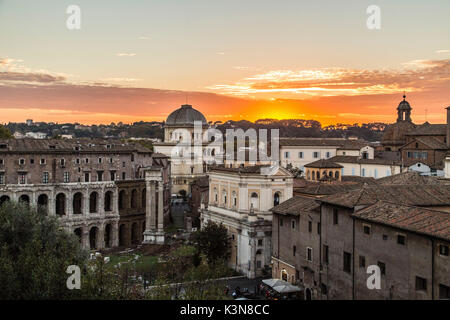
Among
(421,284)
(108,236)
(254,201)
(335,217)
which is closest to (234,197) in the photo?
(254,201)

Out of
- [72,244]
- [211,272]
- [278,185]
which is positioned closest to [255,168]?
[278,185]

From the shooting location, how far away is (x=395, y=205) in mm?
28078

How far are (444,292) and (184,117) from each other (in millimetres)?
81568

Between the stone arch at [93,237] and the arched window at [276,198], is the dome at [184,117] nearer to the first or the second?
the stone arch at [93,237]

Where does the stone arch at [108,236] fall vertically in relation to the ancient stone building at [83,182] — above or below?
below

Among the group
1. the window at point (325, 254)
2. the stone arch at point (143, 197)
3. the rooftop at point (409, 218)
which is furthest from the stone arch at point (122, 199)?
the rooftop at point (409, 218)

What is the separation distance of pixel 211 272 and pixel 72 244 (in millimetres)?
10756

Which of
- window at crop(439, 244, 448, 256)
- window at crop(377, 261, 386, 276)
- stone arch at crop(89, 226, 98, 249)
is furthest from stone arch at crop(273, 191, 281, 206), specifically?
stone arch at crop(89, 226, 98, 249)

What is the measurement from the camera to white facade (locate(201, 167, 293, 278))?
43753 millimetres

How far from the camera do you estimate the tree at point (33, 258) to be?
24391 millimetres

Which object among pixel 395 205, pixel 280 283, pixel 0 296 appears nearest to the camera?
pixel 0 296

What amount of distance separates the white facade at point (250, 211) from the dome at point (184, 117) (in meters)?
51.9

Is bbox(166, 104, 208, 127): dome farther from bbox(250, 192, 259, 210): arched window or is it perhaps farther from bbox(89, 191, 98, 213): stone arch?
bbox(250, 192, 259, 210): arched window
